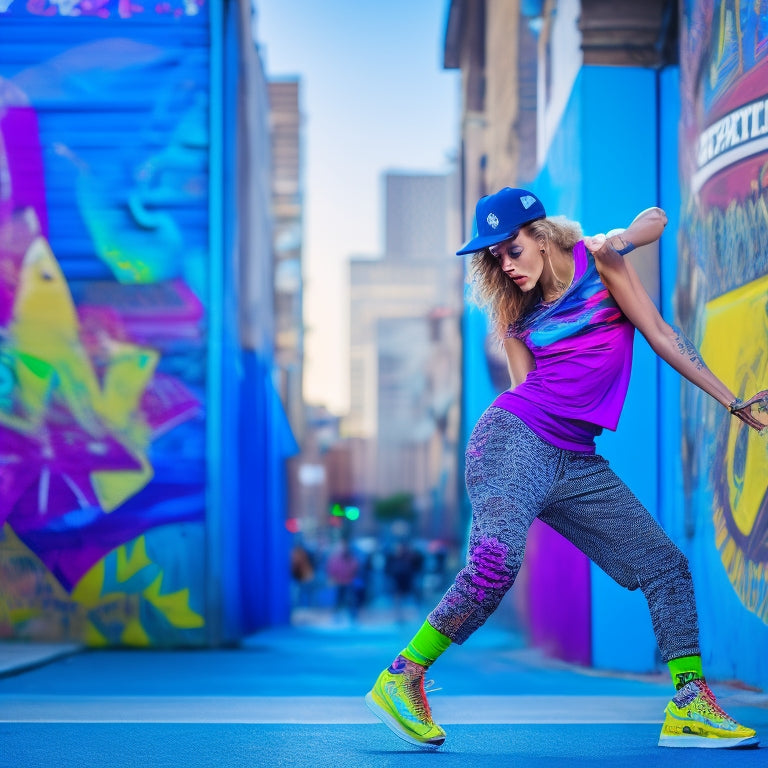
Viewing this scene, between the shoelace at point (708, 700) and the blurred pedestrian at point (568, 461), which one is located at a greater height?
the blurred pedestrian at point (568, 461)

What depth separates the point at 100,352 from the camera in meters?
10.1

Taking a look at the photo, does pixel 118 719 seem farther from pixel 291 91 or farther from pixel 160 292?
pixel 291 91

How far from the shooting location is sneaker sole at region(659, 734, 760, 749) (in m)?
3.76

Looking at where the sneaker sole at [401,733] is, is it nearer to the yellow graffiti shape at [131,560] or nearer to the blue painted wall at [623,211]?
the blue painted wall at [623,211]

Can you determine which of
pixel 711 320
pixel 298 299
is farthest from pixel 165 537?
pixel 298 299

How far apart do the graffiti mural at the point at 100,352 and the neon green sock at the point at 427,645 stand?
256 inches

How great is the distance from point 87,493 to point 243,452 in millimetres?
4857

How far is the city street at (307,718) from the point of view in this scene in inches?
145

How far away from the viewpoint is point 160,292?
10312 millimetres

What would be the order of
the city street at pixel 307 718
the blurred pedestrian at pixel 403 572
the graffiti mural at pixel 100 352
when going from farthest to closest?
the blurred pedestrian at pixel 403 572
the graffiti mural at pixel 100 352
the city street at pixel 307 718

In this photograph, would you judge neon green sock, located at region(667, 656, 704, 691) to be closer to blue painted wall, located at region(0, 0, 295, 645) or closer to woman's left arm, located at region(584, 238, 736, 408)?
woman's left arm, located at region(584, 238, 736, 408)

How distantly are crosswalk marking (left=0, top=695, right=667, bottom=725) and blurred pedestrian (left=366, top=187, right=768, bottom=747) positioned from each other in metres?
0.74

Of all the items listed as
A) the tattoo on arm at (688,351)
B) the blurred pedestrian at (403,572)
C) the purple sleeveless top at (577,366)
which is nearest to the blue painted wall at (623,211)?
the tattoo on arm at (688,351)

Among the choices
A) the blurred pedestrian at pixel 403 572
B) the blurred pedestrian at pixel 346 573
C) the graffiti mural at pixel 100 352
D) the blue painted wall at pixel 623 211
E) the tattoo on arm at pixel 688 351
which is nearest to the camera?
the tattoo on arm at pixel 688 351
